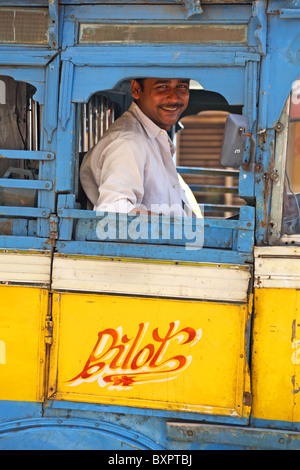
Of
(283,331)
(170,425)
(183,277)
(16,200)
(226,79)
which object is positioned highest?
(226,79)

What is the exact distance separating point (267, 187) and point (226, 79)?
0.51 meters

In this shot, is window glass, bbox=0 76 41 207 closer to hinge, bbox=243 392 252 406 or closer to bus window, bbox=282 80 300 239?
bus window, bbox=282 80 300 239

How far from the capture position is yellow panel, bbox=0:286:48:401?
2.48m

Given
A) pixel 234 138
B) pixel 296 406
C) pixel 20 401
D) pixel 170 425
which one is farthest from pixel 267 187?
pixel 20 401

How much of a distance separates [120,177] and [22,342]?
2.97 feet

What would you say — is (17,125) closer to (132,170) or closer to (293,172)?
(132,170)

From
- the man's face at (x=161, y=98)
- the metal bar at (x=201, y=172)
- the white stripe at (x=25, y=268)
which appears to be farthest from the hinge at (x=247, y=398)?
the metal bar at (x=201, y=172)

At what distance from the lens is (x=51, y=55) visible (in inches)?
96.3

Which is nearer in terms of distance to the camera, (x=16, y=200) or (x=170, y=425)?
(x=170, y=425)

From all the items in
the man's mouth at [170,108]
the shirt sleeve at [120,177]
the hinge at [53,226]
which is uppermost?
the man's mouth at [170,108]

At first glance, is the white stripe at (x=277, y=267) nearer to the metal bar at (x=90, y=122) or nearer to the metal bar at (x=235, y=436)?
the metal bar at (x=235, y=436)

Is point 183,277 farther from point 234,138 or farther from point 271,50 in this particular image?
point 271,50

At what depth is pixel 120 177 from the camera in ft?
8.50

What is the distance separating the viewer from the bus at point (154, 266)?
2318 mm
